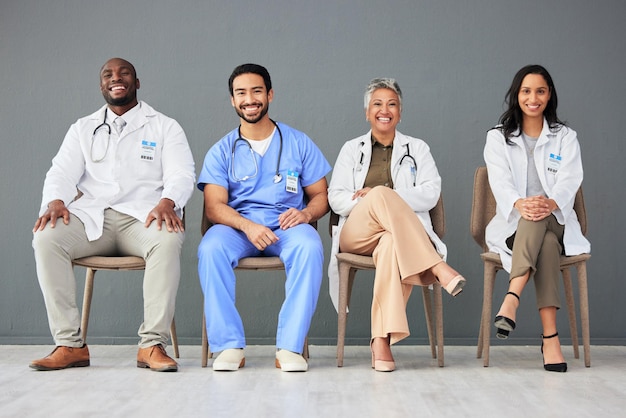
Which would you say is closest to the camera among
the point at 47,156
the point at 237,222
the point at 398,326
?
the point at 398,326

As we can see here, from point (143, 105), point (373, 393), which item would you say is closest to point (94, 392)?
point (373, 393)

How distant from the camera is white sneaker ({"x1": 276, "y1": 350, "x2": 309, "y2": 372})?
3.26 m

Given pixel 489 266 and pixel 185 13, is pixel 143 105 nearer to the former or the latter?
pixel 185 13

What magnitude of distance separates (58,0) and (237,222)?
1796 mm

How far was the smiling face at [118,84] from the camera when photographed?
12.4ft

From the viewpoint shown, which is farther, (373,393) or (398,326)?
(398,326)

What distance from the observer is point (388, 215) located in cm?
340

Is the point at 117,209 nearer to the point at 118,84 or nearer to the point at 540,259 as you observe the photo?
the point at 118,84

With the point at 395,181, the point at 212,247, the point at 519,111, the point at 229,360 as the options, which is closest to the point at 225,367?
the point at 229,360

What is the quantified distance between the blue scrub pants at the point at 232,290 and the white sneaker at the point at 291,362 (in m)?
0.03

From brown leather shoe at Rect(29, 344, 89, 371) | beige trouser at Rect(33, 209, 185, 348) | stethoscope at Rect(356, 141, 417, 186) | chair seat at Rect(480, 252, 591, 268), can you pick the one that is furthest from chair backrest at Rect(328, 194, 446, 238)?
brown leather shoe at Rect(29, 344, 89, 371)

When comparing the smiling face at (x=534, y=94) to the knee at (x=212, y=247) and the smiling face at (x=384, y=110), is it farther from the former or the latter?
the knee at (x=212, y=247)

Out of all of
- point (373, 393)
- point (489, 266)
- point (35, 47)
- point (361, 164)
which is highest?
point (35, 47)

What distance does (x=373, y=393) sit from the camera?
279cm
